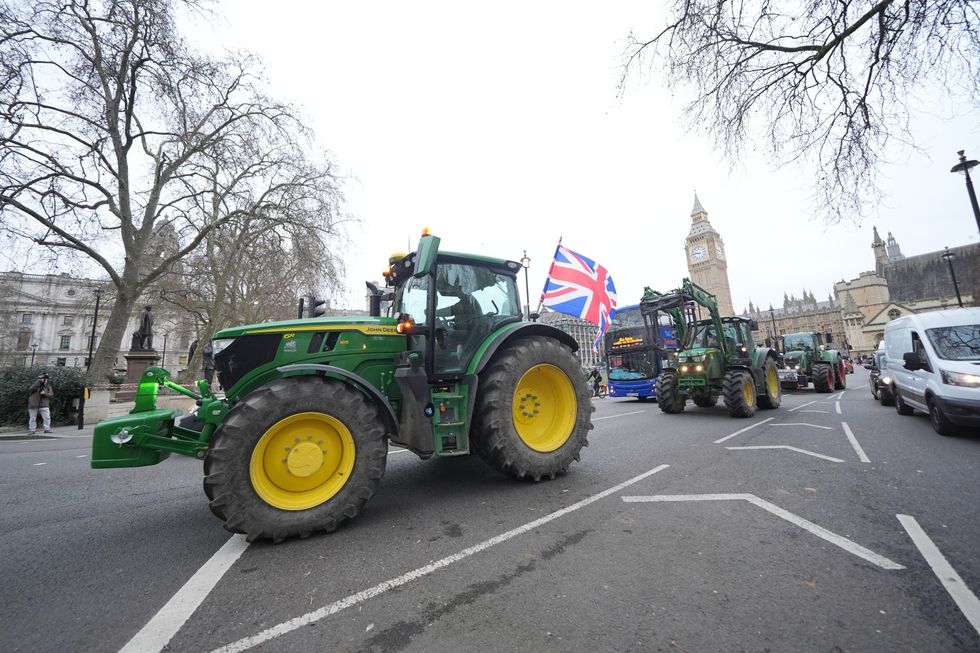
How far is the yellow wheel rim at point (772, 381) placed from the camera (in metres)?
9.74

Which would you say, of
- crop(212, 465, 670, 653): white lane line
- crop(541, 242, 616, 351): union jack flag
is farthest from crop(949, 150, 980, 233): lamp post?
crop(212, 465, 670, 653): white lane line

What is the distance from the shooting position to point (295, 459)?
9.23ft

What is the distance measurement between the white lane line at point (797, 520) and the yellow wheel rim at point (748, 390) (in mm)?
6082

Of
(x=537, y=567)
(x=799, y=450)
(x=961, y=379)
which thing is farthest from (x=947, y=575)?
(x=961, y=379)

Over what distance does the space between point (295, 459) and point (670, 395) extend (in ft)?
29.6

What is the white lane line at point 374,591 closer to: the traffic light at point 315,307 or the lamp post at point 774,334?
the traffic light at point 315,307

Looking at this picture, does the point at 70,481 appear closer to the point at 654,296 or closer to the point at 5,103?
the point at 654,296

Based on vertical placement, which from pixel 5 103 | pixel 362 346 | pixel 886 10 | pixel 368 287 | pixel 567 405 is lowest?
pixel 567 405

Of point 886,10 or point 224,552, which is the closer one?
point 224,552

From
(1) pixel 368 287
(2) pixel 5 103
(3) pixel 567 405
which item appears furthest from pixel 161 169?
(3) pixel 567 405

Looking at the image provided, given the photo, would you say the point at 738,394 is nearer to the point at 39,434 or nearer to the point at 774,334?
the point at 39,434

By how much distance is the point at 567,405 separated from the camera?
4305mm

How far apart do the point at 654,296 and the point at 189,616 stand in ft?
33.9

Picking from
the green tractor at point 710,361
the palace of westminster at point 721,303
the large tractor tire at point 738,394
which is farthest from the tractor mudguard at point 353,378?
the palace of westminster at point 721,303
